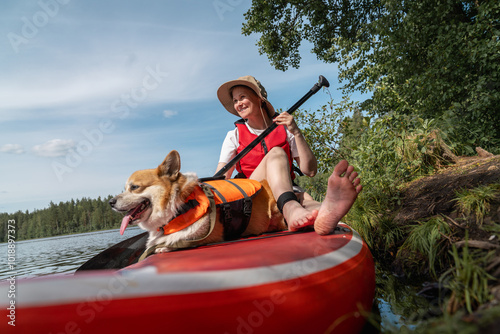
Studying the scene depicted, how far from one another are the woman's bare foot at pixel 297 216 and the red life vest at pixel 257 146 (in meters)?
0.93

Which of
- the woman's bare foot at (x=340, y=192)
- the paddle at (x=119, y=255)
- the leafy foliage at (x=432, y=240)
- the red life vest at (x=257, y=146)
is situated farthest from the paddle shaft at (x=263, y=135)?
the leafy foliage at (x=432, y=240)

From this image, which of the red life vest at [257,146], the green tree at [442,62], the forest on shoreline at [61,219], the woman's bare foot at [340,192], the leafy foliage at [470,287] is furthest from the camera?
the forest on shoreline at [61,219]

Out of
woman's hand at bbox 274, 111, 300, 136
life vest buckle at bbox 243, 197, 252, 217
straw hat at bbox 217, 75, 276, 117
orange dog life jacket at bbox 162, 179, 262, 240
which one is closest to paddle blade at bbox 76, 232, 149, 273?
orange dog life jacket at bbox 162, 179, 262, 240

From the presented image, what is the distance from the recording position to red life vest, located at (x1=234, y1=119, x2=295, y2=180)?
3.22m

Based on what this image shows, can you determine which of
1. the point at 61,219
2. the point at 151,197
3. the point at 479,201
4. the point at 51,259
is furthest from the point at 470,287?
Result: the point at 61,219

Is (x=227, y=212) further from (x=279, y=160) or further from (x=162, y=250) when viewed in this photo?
(x=279, y=160)

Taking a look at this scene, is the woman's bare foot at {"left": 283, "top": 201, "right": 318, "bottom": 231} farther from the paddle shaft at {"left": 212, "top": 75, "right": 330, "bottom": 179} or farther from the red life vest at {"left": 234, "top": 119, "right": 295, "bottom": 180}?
the paddle shaft at {"left": 212, "top": 75, "right": 330, "bottom": 179}

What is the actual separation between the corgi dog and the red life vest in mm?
912

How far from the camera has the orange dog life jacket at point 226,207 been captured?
2.23m

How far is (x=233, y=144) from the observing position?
3559 mm

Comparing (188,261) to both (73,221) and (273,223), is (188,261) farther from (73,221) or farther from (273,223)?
(73,221)

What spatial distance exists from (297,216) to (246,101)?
1.67 meters

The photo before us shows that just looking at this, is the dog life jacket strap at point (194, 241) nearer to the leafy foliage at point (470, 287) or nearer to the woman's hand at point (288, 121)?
the woman's hand at point (288, 121)

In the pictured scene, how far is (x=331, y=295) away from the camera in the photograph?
1368 millimetres
